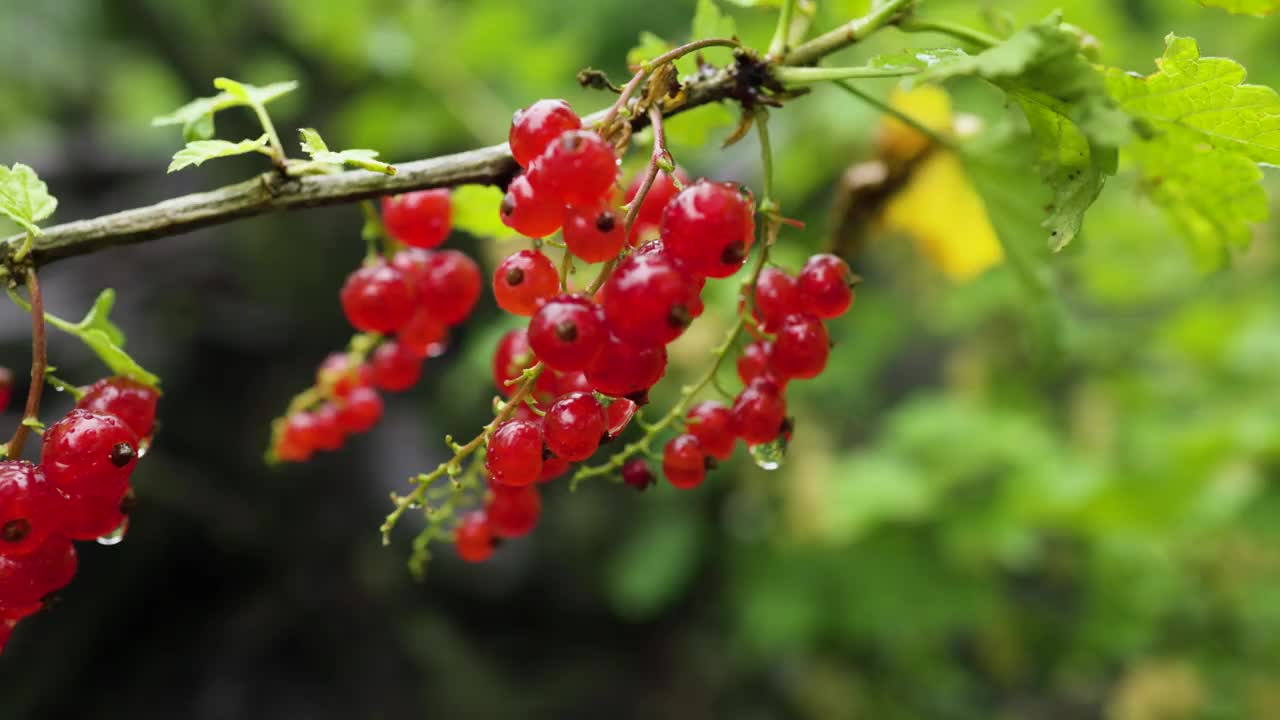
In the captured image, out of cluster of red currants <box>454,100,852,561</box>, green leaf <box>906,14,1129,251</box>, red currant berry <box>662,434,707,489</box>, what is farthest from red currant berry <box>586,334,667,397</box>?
green leaf <box>906,14,1129,251</box>

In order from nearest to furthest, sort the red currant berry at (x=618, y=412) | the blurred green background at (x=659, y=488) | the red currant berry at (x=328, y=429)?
the red currant berry at (x=618, y=412)
the red currant berry at (x=328, y=429)
the blurred green background at (x=659, y=488)

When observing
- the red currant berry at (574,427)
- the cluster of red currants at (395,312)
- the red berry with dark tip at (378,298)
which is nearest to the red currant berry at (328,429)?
the cluster of red currants at (395,312)

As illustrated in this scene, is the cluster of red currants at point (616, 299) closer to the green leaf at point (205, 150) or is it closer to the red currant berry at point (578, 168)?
the red currant berry at point (578, 168)

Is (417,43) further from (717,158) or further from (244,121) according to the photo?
(244,121)

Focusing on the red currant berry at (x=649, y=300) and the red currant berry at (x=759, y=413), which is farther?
the red currant berry at (x=759, y=413)

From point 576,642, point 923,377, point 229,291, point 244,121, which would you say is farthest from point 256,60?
point 923,377

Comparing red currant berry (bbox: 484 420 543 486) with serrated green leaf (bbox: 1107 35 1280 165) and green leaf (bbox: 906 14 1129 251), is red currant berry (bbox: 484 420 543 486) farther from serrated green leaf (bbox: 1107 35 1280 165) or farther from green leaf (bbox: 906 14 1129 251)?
serrated green leaf (bbox: 1107 35 1280 165)
